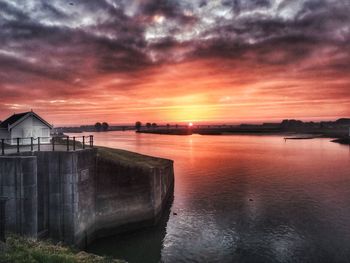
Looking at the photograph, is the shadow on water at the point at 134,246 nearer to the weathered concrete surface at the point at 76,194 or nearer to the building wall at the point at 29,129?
the weathered concrete surface at the point at 76,194

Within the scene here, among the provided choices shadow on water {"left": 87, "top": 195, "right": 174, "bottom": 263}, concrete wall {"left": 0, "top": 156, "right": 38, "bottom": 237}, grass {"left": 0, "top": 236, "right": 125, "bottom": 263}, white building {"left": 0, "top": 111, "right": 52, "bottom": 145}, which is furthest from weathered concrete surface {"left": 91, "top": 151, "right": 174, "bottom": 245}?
white building {"left": 0, "top": 111, "right": 52, "bottom": 145}

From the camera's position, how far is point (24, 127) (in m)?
33.6

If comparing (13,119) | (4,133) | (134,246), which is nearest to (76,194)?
(134,246)

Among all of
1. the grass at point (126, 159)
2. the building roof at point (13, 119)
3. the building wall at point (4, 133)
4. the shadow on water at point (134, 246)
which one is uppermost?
the building roof at point (13, 119)

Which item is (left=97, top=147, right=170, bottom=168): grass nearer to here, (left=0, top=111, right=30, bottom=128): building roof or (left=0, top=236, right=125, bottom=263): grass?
(left=0, top=111, right=30, bottom=128): building roof

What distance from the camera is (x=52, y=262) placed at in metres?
12.8

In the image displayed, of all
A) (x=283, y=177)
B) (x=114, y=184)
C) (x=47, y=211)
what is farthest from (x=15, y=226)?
(x=283, y=177)

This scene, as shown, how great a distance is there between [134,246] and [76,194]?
661cm

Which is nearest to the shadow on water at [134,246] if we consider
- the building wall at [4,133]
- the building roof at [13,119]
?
the building wall at [4,133]

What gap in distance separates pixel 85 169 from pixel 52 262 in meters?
9.47

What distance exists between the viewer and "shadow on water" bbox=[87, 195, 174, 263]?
21.6 metres

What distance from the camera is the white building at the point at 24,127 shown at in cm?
3256

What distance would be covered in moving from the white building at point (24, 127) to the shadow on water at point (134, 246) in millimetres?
15155

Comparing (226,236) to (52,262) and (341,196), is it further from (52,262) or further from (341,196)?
(341,196)
